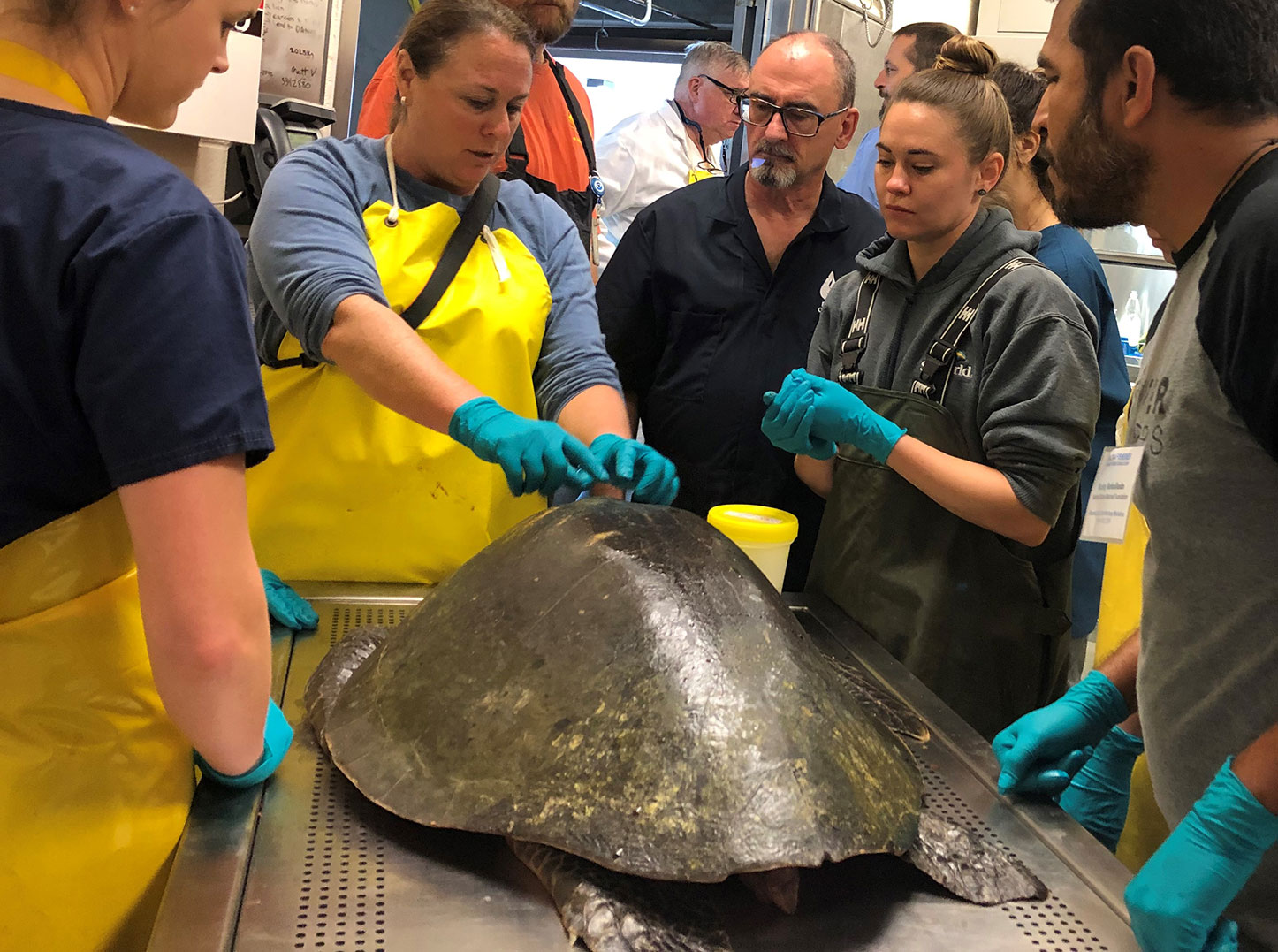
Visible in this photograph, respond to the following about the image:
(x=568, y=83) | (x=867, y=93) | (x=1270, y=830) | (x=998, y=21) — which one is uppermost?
(x=998, y=21)

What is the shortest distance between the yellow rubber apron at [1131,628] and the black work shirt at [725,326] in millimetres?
725

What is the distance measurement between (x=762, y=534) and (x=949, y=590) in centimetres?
38

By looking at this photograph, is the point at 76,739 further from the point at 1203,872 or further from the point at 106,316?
the point at 1203,872

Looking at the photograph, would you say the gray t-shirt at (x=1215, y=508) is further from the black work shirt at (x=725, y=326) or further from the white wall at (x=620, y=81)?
the white wall at (x=620, y=81)

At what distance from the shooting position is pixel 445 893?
3.17ft

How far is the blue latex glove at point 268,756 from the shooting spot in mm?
1091

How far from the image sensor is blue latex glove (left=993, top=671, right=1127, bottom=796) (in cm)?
126

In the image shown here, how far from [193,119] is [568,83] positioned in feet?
4.12

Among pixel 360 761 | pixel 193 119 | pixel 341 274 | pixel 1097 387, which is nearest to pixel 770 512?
pixel 1097 387

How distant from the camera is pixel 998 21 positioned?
15.3 ft

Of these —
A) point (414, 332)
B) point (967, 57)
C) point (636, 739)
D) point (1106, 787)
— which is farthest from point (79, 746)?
→ point (967, 57)

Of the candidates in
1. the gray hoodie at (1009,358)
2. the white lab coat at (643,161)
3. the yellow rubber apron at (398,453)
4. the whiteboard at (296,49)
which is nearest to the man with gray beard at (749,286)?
the gray hoodie at (1009,358)

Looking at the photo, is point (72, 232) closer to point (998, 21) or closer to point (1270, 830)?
point (1270, 830)

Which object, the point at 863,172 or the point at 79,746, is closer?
the point at 79,746
